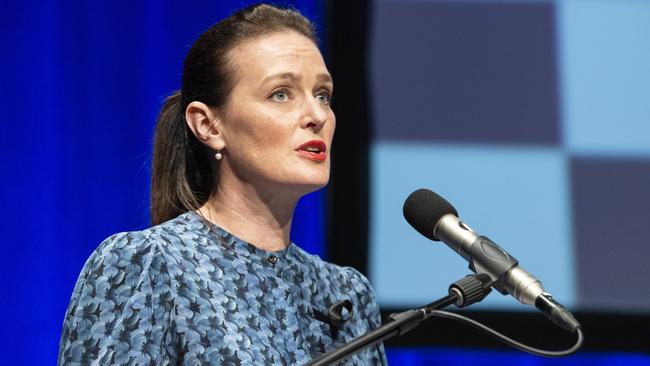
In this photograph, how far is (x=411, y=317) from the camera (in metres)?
1.32

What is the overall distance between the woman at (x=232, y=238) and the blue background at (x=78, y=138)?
3.42 feet

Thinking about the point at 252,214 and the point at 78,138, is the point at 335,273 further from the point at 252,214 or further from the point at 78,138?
the point at 78,138

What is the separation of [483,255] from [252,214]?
61 centimetres

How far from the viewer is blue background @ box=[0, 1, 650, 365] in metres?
2.95

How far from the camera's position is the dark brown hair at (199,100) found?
1.94 metres

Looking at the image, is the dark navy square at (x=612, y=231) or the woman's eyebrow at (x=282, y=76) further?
the dark navy square at (x=612, y=231)

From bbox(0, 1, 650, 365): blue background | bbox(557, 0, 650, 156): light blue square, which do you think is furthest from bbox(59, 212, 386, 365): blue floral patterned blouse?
bbox(557, 0, 650, 156): light blue square

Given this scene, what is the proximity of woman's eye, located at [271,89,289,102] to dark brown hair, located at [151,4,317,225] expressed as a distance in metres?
0.11

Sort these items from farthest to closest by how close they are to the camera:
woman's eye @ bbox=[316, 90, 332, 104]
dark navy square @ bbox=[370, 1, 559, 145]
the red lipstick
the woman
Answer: dark navy square @ bbox=[370, 1, 559, 145], woman's eye @ bbox=[316, 90, 332, 104], the red lipstick, the woman

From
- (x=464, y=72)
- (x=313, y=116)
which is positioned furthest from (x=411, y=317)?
(x=464, y=72)

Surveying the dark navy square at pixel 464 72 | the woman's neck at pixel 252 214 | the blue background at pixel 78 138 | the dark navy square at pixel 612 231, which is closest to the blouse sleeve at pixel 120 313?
the woman's neck at pixel 252 214

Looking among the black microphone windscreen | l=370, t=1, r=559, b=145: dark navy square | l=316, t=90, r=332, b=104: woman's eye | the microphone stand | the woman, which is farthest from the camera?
l=370, t=1, r=559, b=145: dark navy square

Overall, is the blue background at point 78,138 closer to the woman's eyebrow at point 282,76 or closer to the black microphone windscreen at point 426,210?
the woman's eyebrow at point 282,76

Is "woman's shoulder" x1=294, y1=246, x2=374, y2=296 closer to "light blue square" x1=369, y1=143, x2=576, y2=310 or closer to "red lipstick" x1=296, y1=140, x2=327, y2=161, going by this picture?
"red lipstick" x1=296, y1=140, x2=327, y2=161
